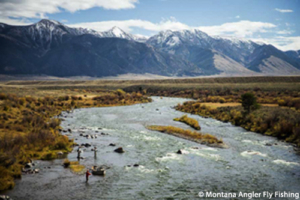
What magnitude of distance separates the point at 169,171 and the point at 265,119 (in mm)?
30407

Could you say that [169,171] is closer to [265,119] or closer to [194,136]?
[194,136]

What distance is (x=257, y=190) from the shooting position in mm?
24906

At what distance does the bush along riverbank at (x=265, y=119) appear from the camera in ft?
148

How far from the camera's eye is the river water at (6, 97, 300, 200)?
2433 cm

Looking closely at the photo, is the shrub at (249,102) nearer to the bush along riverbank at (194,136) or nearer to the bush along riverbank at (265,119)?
the bush along riverbank at (265,119)

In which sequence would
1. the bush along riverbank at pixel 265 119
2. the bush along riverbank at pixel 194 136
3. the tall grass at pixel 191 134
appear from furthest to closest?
the bush along riverbank at pixel 265 119 < the tall grass at pixel 191 134 < the bush along riverbank at pixel 194 136

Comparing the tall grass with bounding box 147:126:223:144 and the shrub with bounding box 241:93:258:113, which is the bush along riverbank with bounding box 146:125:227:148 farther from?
the shrub with bounding box 241:93:258:113

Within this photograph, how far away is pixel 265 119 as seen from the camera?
51812mm

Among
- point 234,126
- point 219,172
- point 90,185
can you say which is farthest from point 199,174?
point 234,126

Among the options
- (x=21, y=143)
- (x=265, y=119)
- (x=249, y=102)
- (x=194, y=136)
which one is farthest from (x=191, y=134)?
(x=21, y=143)

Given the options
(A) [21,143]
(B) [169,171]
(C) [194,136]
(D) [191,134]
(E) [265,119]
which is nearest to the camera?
(B) [169,171]

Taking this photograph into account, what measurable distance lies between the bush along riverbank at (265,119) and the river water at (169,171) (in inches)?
134

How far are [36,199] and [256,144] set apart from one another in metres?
32.2

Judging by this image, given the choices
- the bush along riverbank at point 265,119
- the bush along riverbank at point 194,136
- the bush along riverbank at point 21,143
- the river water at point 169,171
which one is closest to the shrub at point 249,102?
the bush along riverbank at point 265,119
